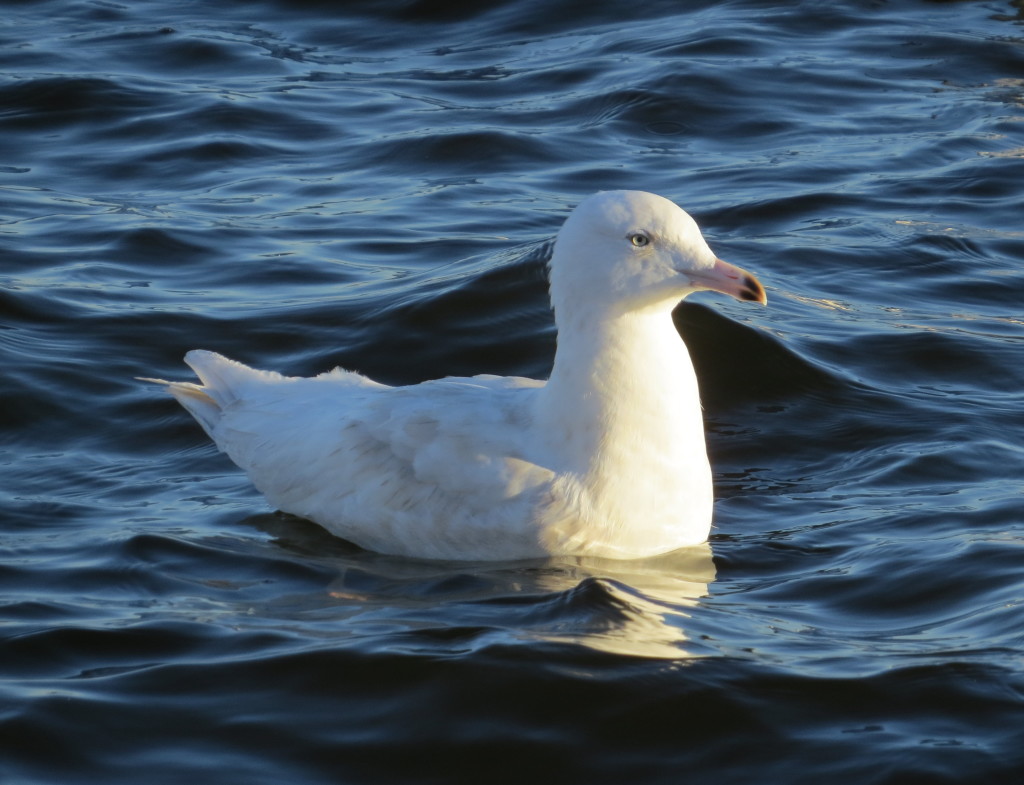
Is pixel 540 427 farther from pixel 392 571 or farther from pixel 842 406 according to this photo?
pixel 842 406

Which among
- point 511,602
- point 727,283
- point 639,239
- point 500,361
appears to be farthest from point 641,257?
point 500,361

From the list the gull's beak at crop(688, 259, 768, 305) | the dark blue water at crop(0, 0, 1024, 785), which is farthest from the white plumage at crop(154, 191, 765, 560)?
the dark blue water at crop(0, 0, 1024, 785)

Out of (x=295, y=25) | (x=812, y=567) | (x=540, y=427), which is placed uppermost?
(x=295, y=25)

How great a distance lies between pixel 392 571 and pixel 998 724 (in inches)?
91.1

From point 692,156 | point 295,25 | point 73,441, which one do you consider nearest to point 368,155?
point 692,156

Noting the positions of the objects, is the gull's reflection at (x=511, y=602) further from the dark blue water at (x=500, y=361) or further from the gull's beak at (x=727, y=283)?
the gull's beak at (x=727, y=283)

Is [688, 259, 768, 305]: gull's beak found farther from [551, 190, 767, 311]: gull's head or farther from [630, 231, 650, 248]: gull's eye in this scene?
[630, 231, 650, 248]: gull's eye

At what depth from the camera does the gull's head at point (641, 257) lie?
5.89 m

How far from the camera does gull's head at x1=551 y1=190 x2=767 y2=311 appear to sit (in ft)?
19.3

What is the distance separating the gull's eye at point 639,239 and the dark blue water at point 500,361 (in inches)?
44.6

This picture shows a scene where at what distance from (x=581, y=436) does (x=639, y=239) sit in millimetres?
729

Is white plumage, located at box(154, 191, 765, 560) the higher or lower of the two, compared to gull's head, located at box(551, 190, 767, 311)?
lower

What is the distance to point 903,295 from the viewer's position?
9242 mm

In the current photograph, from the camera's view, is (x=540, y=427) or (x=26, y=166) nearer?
(x=540, y=427)
